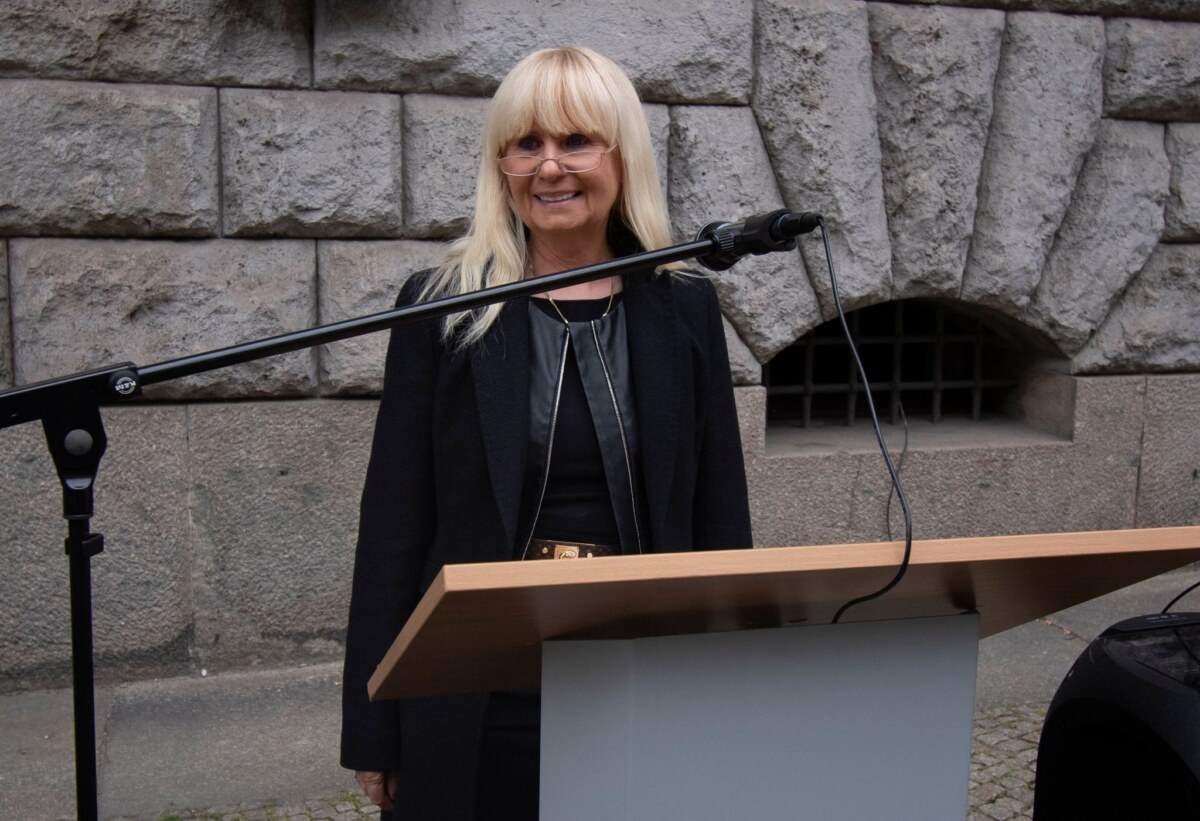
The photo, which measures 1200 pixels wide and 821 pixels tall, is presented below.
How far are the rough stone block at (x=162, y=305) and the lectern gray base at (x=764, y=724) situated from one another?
2.50m

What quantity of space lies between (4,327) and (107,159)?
546 mm

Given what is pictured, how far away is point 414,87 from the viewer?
374 cm

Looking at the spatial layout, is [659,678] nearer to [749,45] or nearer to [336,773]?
[336,773]

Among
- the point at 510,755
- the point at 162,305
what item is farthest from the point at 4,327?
the point at 510,755

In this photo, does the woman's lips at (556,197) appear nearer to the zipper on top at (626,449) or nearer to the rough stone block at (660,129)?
the zipper on top at (626,449)

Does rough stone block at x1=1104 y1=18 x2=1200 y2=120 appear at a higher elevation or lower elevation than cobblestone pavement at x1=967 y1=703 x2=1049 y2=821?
higher

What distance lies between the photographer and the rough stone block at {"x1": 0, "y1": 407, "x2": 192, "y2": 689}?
358cm

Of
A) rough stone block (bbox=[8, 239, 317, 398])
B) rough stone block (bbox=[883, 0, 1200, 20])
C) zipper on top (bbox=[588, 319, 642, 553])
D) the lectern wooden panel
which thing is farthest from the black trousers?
rough stone block (bbox=[883, 0, 1200, 20])

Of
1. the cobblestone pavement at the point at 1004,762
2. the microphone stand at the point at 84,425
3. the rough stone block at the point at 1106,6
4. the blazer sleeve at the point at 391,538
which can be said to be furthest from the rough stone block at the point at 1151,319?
the microphone stand at the point at 84,425

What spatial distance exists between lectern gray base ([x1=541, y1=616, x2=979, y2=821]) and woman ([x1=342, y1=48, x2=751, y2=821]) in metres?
0.53

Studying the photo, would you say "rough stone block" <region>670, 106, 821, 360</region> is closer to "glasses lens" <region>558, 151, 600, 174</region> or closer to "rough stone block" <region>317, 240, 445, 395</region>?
"rough stone block" <region>317, 240, 445, 395</region>

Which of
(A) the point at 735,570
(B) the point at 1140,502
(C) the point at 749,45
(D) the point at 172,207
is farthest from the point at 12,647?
(B) the point at 1140,502

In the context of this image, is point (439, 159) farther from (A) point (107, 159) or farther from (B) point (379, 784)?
(B) point (379, 784)

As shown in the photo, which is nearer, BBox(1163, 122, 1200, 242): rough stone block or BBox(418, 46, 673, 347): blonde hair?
BBox(418, 46, 673, 347): blonde hair
